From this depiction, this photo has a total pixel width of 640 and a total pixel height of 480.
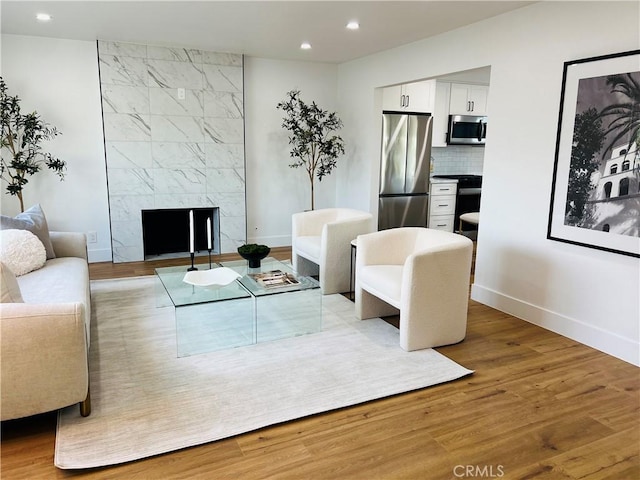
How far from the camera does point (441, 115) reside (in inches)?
264

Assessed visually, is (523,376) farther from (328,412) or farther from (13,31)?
(13,31)

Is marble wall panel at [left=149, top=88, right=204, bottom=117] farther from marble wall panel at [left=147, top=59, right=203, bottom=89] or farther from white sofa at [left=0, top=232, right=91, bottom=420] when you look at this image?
white sofa at [left=0, top=232, right=91, bottom=420]

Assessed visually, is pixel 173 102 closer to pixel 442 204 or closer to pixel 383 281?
pixel 383 281

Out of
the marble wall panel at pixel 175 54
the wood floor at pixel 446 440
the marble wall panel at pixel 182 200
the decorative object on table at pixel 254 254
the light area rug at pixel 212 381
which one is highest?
the marble wall panel at pixel 175 54

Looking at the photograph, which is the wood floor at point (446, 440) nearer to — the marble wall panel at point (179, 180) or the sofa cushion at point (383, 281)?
the sofa cushion at point (383, 281)

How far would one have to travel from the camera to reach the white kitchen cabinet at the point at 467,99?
22.1ft

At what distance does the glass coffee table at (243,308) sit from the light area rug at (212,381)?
0.11 meters

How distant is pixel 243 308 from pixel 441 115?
14.4ft

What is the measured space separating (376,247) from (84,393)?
2268mm

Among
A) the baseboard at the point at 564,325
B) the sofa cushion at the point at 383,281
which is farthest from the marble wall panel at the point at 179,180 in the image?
the baseboard at the point at 564,325

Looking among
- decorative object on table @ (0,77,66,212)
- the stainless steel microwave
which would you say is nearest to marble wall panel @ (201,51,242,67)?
decorative object on table @ (0,77,66,212)

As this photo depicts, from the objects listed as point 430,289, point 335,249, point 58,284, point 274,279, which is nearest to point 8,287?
point 58,284

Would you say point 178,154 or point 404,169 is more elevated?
point 178,154

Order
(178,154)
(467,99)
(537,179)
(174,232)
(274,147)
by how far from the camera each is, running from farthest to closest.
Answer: (467,99) < (274,147) < (174,232) < (178,154) < (537,179)
